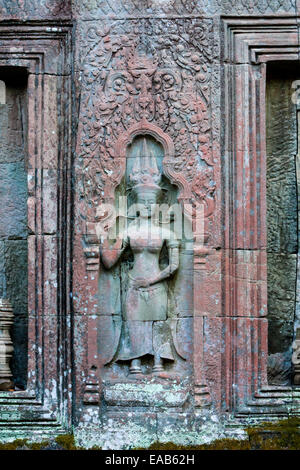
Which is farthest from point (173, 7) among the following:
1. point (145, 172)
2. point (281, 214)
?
point (281, 214)

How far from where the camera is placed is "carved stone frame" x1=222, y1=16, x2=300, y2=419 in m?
12.8

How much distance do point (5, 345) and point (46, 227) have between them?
1.47m

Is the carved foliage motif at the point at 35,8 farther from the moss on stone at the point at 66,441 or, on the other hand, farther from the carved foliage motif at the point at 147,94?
the moss on stone at the point at 66,441

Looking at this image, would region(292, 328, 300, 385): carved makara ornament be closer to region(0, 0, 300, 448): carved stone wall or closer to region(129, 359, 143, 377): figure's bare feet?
region(0, 0, 300, 448): carved stone wall

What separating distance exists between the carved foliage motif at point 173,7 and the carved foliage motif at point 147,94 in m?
0.15

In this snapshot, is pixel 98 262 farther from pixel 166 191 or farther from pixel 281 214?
pixel 281 214

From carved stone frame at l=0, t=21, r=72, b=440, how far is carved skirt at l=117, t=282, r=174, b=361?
73cm

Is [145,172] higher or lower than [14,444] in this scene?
higher

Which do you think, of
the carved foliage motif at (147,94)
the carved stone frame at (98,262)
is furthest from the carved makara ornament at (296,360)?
the carved foliage motif at (147,94)

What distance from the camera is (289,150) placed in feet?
44.6

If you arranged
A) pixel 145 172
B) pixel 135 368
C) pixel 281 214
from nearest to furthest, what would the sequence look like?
pixel 135 368 → pixel 145 172 → pixel 281 214

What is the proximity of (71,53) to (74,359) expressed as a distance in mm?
3657

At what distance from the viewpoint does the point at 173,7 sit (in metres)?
13.1

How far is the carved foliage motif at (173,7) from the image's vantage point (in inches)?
518
